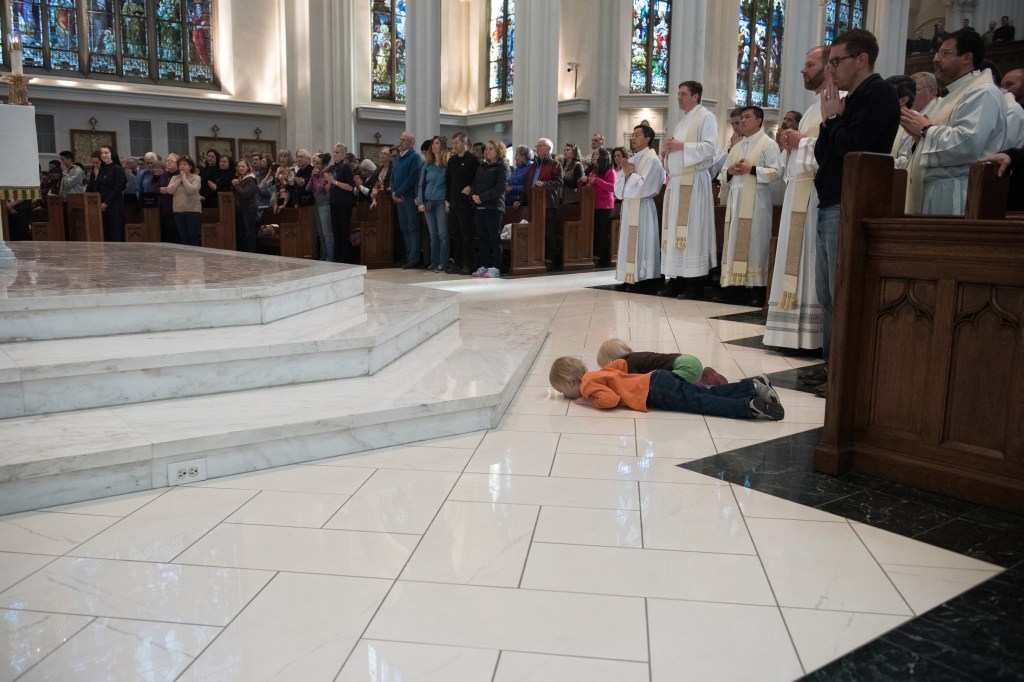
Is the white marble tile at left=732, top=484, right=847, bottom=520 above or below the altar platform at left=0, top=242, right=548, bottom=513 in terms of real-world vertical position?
below

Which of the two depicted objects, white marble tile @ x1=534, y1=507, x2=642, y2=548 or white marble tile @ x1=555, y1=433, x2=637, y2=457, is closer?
white marble tile @ x1=534, y1=507, x2=642, y2=548

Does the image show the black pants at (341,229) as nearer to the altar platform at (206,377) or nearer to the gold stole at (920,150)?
the altar platform at (206,377)

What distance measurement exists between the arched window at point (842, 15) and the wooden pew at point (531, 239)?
628 inches

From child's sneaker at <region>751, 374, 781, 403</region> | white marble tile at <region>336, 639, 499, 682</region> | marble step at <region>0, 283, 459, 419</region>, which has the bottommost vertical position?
white marble tile at <region>336, 639, 499, 682</region>

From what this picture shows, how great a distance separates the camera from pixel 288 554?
254 cm

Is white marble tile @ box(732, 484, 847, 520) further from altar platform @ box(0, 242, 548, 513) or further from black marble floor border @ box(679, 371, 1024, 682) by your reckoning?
altar platform @ box(0, 242, 548, 513)

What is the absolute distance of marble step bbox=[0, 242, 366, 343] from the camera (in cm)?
395

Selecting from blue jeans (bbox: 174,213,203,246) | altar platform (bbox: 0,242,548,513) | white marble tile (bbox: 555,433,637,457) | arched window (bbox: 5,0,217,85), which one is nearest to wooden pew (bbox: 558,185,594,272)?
blue jeans (bbox: 174,213,203,246)

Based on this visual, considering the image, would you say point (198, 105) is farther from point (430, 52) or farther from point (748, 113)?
point (748, 113)

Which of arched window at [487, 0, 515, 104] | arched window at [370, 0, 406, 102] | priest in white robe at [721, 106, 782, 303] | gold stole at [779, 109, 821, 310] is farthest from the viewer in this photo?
arched window at [487, 0, 515, 104]

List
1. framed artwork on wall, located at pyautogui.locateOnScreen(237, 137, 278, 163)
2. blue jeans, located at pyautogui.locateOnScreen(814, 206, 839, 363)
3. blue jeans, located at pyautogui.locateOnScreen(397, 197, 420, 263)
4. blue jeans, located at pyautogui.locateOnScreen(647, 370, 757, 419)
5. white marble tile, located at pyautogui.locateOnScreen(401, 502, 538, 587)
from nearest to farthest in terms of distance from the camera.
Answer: white marble tile, located at pyautogui.locateOnScreen(401, 502, 538, 587) < blue jeans, located at pyautogui.locateOnScreen(647, 370, 757, 419) < blue jeans, located at pyautogui.locateOnScreen(814, 206, 839, 363) < blue jeans, located at pyautogui.locateOnScreen(397, 197, 420, 263) < framed artwork on wall, located at pyautogui.locateOnScreen(237, 137, 278, 163)

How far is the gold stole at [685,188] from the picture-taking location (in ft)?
26.5

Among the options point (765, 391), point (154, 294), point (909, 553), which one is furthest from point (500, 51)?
point (909, 553)

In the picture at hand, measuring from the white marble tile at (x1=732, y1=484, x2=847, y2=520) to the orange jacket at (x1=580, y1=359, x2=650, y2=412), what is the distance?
1206 mm
